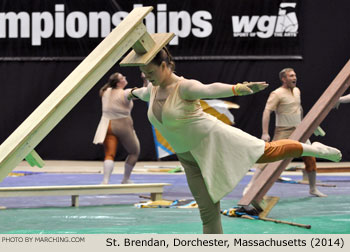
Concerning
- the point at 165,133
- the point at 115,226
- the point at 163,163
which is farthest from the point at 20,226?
the point at 163,163

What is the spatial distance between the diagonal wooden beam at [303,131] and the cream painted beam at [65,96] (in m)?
3.09

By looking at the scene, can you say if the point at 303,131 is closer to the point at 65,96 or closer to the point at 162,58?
the point at 162,58

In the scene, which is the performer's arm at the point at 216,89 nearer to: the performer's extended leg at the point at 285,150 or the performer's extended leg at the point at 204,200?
the performer's extended leg at the point at 204,200

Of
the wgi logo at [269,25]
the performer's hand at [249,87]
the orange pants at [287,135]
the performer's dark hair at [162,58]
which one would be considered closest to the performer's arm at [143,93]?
the performer's dark hair at [162,58]

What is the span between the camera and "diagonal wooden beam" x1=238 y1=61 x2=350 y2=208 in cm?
759

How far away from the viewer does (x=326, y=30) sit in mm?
15750

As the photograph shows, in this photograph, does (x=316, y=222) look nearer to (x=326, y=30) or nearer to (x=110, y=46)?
(x=110, y=46)

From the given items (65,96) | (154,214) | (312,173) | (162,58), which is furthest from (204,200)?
(312,173)

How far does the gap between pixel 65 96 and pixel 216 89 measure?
97 cm

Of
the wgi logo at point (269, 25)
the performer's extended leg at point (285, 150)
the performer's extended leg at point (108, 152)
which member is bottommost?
the performer's extended leg at point (108, 152)

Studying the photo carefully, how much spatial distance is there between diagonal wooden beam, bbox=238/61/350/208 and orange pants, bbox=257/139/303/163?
2263 mm

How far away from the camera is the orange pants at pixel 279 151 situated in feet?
17.0

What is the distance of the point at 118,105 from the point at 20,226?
3.23 meters

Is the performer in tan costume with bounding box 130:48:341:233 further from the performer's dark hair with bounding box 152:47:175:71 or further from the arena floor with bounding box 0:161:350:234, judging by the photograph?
the arena floor with bounding box 0:161:350:234
